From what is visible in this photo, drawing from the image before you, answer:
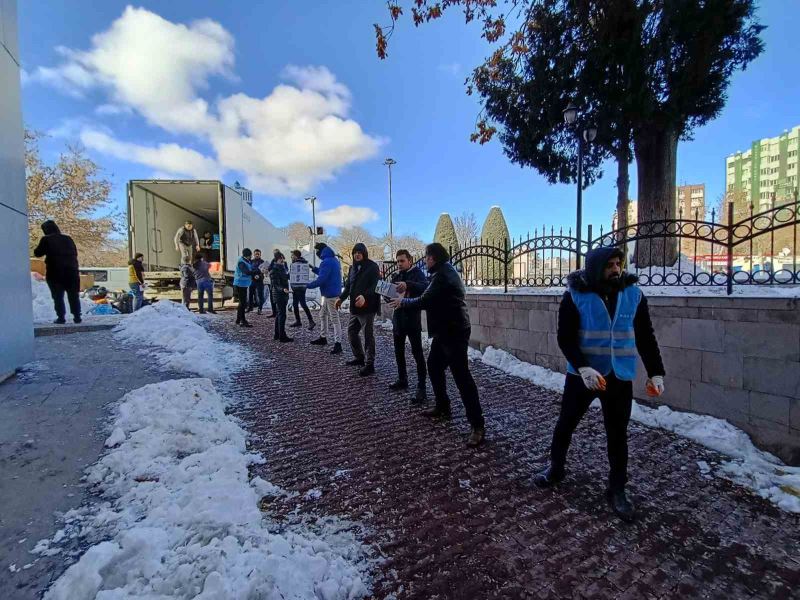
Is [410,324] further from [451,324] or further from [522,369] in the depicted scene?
[522,369]

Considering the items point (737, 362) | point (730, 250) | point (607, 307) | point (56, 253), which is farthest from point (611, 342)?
point (56, 253)

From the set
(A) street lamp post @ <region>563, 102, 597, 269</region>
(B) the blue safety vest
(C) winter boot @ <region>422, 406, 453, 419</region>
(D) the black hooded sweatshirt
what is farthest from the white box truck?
(B) the blue safety vest

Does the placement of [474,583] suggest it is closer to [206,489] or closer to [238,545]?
[238,545]

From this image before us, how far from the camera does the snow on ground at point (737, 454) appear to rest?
10.0 ft

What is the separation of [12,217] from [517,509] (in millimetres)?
6104

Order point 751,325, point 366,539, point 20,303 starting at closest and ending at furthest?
1. point 366,539
2. point 751,325
3. point 20,303

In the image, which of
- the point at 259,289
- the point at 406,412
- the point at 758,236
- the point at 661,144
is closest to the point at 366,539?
the point at 406,412

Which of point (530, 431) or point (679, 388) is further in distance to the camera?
point (679, 388)

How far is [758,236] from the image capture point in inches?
168

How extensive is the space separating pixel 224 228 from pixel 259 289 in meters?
2.13

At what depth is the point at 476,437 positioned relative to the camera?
3676mm

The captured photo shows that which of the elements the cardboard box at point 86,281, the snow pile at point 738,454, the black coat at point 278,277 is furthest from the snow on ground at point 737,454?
the cardboard box at point 86,281

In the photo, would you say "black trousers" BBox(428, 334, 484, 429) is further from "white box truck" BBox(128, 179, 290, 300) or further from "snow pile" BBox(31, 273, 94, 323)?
"white box truck" BBox(128, 179, 290, 300)

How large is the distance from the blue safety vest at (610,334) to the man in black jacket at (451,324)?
1.22 metres
